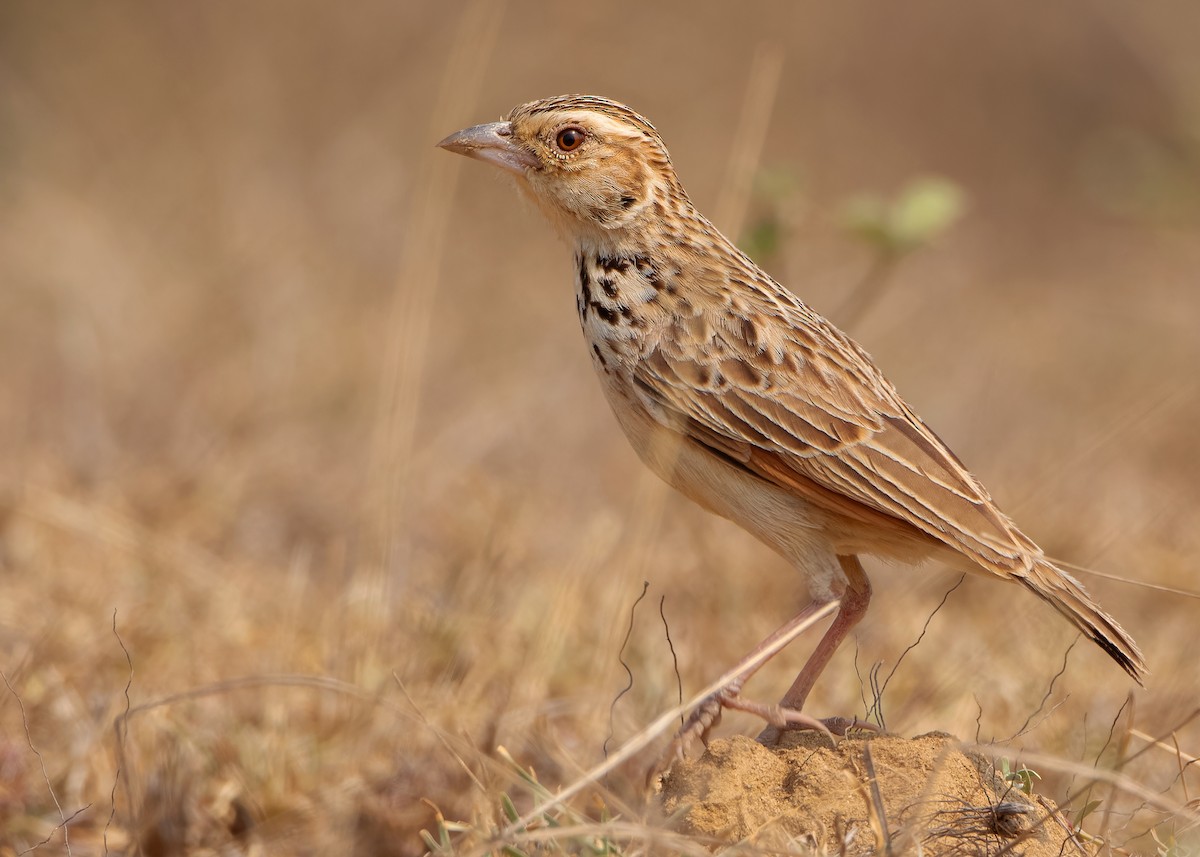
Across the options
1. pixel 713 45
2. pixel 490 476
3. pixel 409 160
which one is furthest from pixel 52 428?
pixel 713 45

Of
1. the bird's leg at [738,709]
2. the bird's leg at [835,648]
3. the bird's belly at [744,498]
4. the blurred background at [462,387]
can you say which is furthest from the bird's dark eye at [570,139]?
the bird's leg at [738,709]

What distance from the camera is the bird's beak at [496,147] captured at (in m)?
5.01

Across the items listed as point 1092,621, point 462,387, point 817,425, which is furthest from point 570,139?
point 462,387

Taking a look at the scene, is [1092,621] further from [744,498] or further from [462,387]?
[462,387]

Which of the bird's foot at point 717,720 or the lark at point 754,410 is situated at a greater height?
the lark at point 754,410

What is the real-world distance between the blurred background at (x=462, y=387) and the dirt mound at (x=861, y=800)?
36 centimetres

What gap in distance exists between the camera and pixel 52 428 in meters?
8.41

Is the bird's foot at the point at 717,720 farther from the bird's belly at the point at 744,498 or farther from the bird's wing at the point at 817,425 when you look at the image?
the bird's wing at the point at 817,425

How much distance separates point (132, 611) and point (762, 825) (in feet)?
11.5

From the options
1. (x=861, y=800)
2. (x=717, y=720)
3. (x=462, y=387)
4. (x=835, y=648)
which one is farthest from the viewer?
(x=462, y=387)

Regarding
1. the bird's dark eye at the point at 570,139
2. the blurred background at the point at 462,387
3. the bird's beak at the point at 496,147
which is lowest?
the blurred background at the point at 462,387

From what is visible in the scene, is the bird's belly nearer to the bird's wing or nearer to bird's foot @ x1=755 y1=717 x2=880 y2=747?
the bird's wing

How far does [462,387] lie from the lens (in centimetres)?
1017

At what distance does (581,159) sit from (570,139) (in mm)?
85
